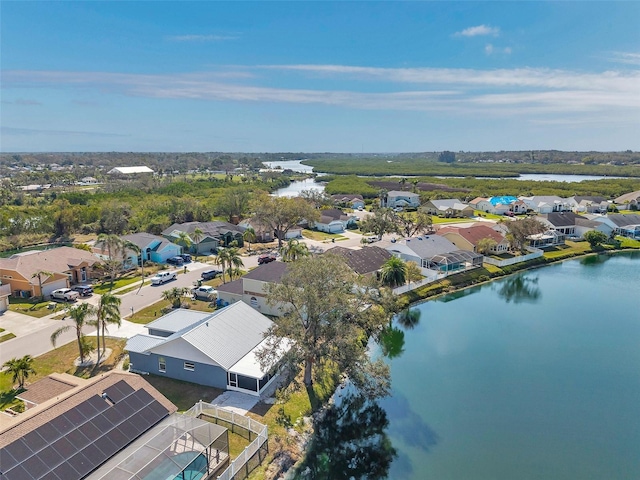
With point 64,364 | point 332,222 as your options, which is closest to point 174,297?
point 64,364

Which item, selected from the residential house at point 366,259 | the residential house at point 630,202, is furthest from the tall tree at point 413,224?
the residential house at point 630,202

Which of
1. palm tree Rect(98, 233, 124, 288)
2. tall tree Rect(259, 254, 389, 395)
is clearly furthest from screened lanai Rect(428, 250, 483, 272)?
palm tree Rect(98, 233, 124, 288)

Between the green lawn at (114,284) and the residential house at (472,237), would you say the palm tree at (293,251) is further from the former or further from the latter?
the residential house at (472,237)

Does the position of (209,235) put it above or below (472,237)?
below

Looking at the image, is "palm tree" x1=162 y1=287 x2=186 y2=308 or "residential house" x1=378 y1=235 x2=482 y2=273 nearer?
"palm tree" x1=162 y1=287 x2=186 y2=308

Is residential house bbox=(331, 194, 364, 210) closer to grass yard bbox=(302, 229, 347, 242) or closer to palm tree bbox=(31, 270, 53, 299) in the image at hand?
grass yard bbox=(302, 229, 347, 242)

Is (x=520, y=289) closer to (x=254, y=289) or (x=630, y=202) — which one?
(x=254, y=289)

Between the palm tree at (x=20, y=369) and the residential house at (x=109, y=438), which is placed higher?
the residential house at (x=109, y=438)
